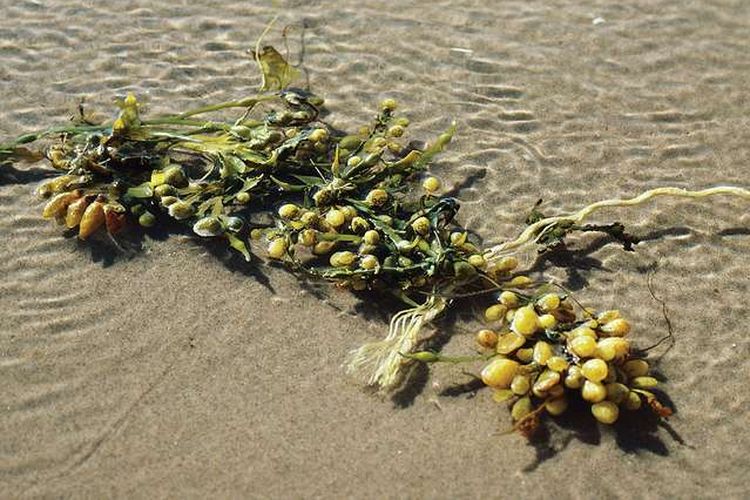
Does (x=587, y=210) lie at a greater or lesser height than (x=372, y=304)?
greater

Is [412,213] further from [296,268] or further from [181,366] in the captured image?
[181,366]

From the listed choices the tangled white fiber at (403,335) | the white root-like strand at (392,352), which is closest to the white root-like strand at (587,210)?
the tangled white fiber at (403,335)

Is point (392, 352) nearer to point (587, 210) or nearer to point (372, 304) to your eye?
point (372, 304)

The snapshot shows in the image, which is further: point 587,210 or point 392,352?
point 587,210

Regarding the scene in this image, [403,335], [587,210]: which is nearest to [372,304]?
[403,335]

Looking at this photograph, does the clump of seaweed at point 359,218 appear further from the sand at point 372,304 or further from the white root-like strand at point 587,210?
the sand at point 372,304

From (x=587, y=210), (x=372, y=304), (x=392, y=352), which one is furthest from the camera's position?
(x=587, y=210)

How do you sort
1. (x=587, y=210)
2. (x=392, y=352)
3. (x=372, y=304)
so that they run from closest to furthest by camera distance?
(x=392, y=352), (x=372, y=304), (x=587, y=210)

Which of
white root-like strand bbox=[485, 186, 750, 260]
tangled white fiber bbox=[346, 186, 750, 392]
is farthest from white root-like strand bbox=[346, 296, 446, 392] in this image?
white root-like strand bbox=[485, 186, 750, 260]
